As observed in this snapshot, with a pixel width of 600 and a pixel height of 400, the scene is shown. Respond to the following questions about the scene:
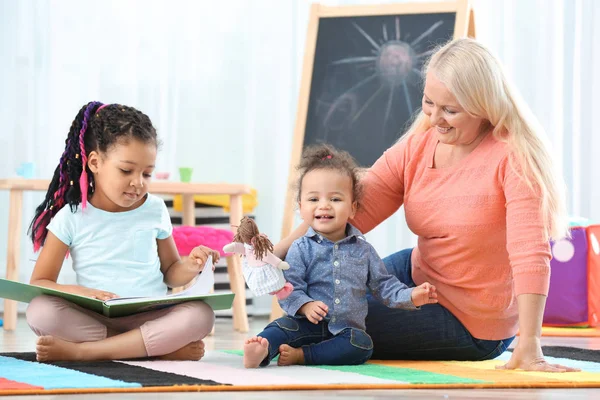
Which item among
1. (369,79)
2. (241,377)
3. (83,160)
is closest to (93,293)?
(83,160)

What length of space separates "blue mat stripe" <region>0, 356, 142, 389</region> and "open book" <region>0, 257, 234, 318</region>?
0.15 meters

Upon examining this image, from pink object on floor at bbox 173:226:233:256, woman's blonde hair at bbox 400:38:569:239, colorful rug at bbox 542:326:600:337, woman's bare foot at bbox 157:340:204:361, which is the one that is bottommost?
colorful rug at bbox 542:326:600:337

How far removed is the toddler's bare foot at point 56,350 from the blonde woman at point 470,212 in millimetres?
522

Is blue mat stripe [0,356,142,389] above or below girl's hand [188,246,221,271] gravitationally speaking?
below

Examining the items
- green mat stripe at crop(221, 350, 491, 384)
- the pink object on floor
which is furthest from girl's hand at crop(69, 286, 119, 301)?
the pink object on floor

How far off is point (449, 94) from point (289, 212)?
1564mm

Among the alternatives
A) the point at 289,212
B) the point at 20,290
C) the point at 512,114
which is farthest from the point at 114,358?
the point at 289,212

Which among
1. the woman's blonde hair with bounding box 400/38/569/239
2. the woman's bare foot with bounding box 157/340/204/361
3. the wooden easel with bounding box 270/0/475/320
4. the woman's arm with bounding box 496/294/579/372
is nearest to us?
the woman's arm with bounding box 496/294/579/372

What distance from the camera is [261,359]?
1.90 meters

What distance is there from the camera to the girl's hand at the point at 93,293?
202 centimetres

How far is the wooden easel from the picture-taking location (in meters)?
3.52

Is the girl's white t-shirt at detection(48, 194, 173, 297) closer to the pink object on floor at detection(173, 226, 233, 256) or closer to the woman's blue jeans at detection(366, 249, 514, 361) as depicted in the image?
the woman's blue jeans at detection(366, 249, 514, 361)

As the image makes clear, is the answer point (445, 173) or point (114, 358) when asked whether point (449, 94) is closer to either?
point (445, 173)

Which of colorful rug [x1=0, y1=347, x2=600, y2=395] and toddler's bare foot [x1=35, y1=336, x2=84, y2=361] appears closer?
colorful rug [x1=0, y1=347, x2=600, y2=395]
